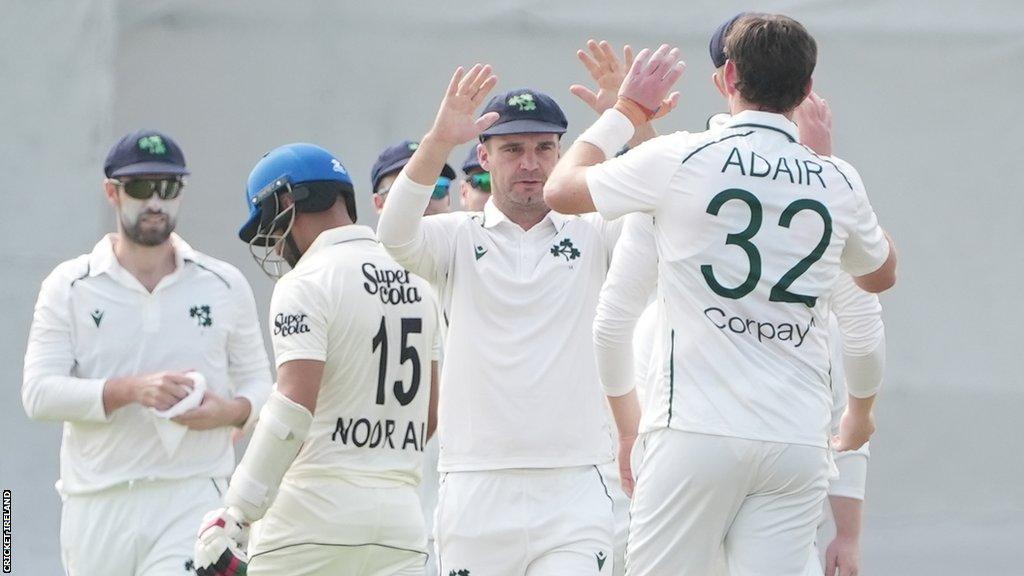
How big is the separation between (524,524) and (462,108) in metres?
1.23

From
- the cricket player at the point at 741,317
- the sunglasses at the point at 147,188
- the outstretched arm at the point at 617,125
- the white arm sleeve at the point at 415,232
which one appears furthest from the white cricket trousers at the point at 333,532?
the sunglasses at the point at 147,188

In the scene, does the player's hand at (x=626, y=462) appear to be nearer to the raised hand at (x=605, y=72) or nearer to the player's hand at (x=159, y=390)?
the raised hand at (x=605, y=72)

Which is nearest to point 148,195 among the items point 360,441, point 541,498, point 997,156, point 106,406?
point 106,406

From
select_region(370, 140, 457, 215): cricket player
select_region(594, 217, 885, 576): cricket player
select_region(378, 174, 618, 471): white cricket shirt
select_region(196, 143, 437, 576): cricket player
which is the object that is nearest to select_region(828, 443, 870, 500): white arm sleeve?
select_region(594, 217, 885, 576): cricket player

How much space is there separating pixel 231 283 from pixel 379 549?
5.61 ft

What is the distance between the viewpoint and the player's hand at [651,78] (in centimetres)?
417

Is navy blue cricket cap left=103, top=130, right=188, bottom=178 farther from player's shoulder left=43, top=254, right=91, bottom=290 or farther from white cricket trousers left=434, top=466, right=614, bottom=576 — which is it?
white cricket trousers left=434, top=466, right=614, bottom=576

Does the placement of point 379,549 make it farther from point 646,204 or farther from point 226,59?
point 226,59

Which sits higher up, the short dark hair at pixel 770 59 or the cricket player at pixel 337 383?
the short dark hair at pixel 770 59

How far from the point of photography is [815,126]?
432 cm

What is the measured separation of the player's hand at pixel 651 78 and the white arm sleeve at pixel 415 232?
90 cm

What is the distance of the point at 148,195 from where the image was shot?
631 centimetres

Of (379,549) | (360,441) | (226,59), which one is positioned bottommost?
(379,549)

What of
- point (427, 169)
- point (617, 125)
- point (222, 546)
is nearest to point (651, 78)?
point (617, 125)
